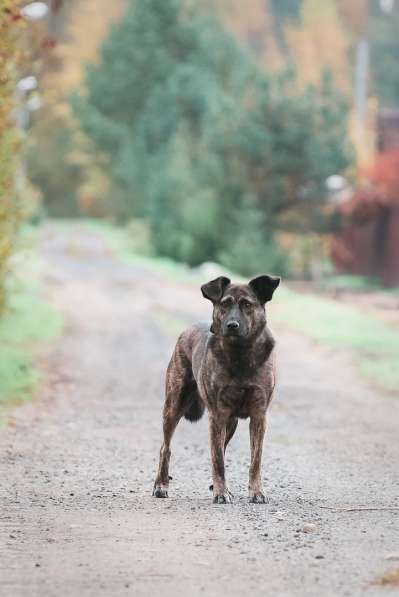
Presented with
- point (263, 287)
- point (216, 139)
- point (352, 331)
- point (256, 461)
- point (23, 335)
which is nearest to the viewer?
point (263, 287)

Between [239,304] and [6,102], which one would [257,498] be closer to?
[239,304]

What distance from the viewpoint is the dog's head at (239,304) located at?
26.6ft

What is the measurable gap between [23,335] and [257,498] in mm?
13591

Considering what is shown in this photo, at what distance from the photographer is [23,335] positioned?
21.5 meters

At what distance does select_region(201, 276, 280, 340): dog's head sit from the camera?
811cm

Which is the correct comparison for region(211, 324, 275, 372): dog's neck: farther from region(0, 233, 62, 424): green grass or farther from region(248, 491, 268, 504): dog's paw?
region(0, 233, 62, 424): green grass

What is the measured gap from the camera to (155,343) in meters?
21.5

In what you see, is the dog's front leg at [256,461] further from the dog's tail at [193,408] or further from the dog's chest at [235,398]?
the dog's tail at [193,408]

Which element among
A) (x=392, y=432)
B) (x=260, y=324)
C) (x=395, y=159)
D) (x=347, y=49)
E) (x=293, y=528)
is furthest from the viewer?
(x=347, y=49)

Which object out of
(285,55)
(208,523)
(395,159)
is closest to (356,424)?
(208,523)

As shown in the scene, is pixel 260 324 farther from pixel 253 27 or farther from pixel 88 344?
pixel 253 27

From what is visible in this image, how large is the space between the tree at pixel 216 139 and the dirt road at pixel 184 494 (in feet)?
69.4

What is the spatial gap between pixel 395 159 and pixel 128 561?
3512 cm

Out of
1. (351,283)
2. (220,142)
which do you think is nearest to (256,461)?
(351,283)
